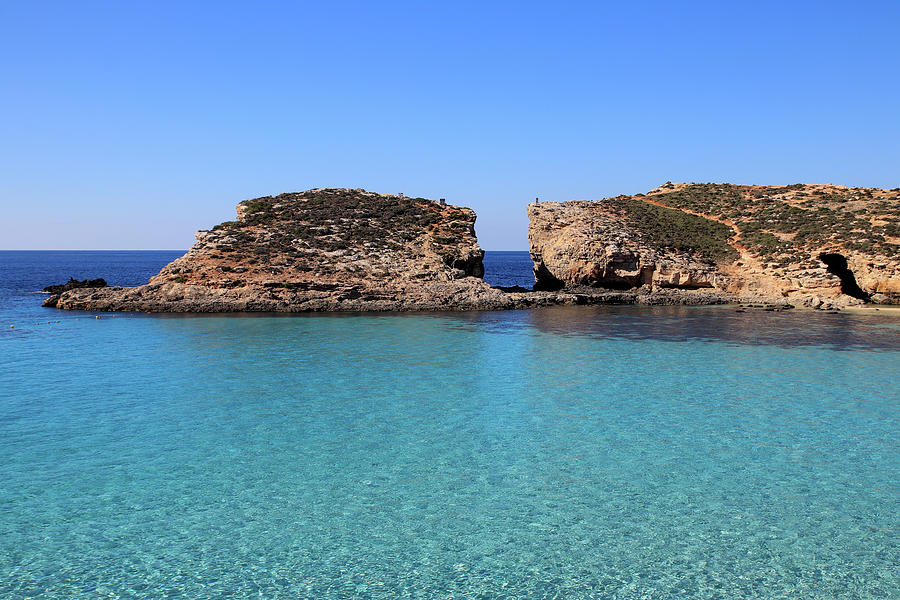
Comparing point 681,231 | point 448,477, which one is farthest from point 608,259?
point 448,477

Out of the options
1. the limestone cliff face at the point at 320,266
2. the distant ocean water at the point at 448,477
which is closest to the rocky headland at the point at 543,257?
the limestone cliff face at the point at 320,266

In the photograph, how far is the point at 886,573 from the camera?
7340 mm

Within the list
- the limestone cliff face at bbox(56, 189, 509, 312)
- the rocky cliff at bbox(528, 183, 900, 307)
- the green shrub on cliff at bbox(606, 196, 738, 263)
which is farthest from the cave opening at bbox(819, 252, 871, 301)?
the limestone cliff face at bbox(56, 189, 509, 312)

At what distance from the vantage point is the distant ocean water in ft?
24.3

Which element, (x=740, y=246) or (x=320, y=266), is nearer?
(x=320, y=266)

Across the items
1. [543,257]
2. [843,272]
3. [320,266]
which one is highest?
[543,257]

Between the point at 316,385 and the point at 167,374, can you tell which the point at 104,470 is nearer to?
the point at 316,385

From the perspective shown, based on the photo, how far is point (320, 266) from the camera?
40.6 meters

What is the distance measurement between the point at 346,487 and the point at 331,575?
268 centimetres

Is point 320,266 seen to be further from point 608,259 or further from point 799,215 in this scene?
point 799,215

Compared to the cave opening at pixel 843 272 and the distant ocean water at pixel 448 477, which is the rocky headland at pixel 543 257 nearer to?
the cave opening at pixel 843 272

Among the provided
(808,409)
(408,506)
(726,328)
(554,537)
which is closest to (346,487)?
(408,506)

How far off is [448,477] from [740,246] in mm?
42983

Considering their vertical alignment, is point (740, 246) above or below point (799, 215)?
below
